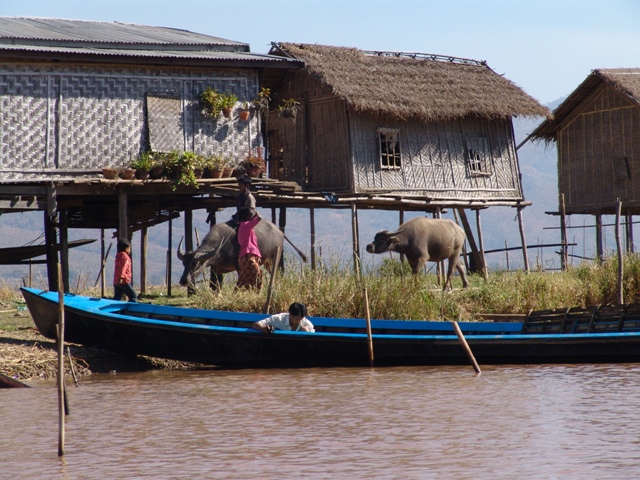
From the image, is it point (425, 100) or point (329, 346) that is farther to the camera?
point (425, 100)

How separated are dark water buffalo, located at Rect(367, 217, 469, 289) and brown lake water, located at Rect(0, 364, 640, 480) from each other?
6.89m

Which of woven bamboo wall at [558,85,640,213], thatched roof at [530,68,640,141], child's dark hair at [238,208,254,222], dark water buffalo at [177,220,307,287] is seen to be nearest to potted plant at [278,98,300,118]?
dark water buffalo at [177,220,307,287]

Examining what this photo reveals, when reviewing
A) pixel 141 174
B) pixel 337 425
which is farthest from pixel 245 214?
pixel 337 425

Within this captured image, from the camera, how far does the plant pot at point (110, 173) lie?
62.1 feet

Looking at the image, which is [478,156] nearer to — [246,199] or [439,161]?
[439,161]

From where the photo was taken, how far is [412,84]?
24672 millimetres

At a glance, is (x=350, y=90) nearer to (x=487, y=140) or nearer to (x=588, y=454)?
(x=487, y=140)

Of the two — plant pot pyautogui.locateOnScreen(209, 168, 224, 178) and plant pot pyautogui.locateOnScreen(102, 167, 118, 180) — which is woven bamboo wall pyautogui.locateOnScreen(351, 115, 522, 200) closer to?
plant pot pyautogui.locateOnScreen(209, 168, 224, 178)

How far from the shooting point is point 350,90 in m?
22.8

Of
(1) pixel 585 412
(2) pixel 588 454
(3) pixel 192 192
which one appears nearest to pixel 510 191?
(3) pixel 192 192

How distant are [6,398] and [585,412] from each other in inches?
256

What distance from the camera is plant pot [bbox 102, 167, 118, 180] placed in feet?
62.1

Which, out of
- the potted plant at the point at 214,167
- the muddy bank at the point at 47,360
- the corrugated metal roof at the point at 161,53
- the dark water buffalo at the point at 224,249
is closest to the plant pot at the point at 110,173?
the potted plant at the point at 214,167

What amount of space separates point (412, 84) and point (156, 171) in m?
7.73
